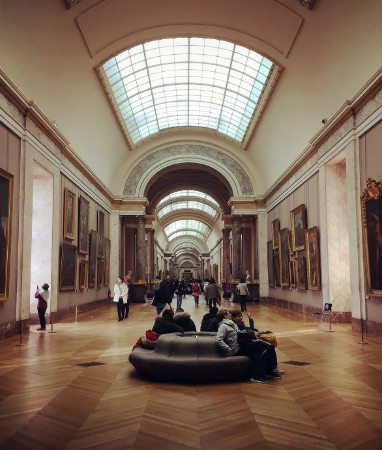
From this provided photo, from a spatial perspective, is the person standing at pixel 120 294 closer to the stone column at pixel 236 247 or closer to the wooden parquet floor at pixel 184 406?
the wooden parquet floor at pixel 184 406

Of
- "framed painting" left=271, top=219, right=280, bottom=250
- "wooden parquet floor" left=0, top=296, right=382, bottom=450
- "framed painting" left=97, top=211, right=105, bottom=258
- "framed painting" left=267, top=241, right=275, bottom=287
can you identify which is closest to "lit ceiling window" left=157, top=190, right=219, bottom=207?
"framed painting" left=267, top=241, right=275, bottom=287

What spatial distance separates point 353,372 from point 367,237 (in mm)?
5556

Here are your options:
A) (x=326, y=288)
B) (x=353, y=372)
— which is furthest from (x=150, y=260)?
(x=353, y=372)

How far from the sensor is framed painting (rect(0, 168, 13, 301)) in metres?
11.8

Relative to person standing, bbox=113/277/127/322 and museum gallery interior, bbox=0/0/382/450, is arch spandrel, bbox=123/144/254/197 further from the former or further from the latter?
person standing, bbox=113/277/127/322

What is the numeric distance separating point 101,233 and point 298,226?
10666 mm

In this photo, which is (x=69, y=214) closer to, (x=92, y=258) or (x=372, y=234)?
(x=92, y=258)

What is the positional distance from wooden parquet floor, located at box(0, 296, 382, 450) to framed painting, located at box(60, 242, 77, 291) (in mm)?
8083

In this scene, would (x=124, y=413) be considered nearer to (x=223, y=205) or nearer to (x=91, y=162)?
(x=91, y=162)

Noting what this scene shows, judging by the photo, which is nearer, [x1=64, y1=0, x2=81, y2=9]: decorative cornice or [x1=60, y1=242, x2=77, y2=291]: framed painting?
[x1=64, y1=0, x2=81, y2=9]: decorative cornice

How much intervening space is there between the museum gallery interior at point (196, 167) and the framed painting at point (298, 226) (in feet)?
0.39

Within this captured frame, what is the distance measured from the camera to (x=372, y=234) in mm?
12164

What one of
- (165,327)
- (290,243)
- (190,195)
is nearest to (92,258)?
(290,243)

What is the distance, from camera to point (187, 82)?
2473 centimetres
